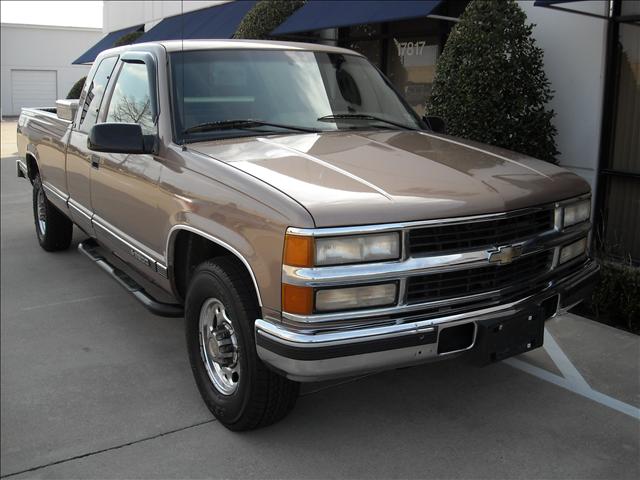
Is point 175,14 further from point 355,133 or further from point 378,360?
point 378,360

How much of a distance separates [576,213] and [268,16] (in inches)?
335

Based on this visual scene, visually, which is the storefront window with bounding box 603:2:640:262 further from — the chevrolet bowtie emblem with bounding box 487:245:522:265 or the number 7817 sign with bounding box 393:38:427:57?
the number 7817 sign with bounding box 393:38:427:57

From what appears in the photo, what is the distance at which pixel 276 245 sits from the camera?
9.59ft

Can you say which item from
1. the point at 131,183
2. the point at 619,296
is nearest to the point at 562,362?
the point at 619,296

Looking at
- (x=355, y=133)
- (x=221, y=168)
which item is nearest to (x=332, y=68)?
(x=355, y=133)

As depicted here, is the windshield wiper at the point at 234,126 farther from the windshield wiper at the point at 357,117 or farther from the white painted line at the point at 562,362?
the white painted line at the point at 562,362

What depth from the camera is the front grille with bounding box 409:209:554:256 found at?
2992 millimetres

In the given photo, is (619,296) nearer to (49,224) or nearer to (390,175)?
(390,175)

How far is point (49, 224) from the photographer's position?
7.13 meters

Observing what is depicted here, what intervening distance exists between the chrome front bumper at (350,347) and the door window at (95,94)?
303 cm

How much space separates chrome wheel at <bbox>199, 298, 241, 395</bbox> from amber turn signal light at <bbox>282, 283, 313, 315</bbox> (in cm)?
55

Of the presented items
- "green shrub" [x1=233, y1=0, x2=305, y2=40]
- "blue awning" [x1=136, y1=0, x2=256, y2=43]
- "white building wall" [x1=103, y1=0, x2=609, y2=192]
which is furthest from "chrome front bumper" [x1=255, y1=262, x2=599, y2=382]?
"blue awning" [x1=136, y1=0, x2=256, y2=43]

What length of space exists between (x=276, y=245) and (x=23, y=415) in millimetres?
1870

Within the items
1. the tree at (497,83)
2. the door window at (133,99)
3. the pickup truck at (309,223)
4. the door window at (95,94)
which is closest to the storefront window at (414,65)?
the tree at (497,83)
